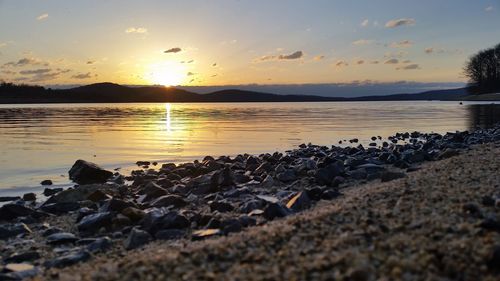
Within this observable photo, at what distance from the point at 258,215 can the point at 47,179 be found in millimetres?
8771

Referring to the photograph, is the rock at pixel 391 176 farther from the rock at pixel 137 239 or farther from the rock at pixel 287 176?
the rock at pixel 137 239

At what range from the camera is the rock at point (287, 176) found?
39.5ft

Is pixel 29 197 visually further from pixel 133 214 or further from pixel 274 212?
pixel 274 212

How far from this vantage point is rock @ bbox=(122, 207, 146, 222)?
8.23 metres

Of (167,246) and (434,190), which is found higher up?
(434,190)

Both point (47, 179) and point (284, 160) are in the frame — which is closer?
point (47, 179)

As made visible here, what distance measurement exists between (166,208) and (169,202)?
39 centimetres

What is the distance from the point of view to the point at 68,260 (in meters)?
6.04

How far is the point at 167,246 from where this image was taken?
6395 mm

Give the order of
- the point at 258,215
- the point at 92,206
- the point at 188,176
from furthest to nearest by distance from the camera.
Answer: the point at 188,176 → the point at 92,206 → the point at 258,215

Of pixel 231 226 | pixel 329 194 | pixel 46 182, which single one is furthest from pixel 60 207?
pixel 329 194

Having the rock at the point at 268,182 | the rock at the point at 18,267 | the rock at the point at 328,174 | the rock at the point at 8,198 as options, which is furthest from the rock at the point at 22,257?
the rock at the point at 328,174

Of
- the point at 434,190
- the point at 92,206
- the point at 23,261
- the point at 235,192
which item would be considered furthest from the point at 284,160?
the point at 23,261

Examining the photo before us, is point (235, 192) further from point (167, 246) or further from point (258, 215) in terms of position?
point (167, 246)
